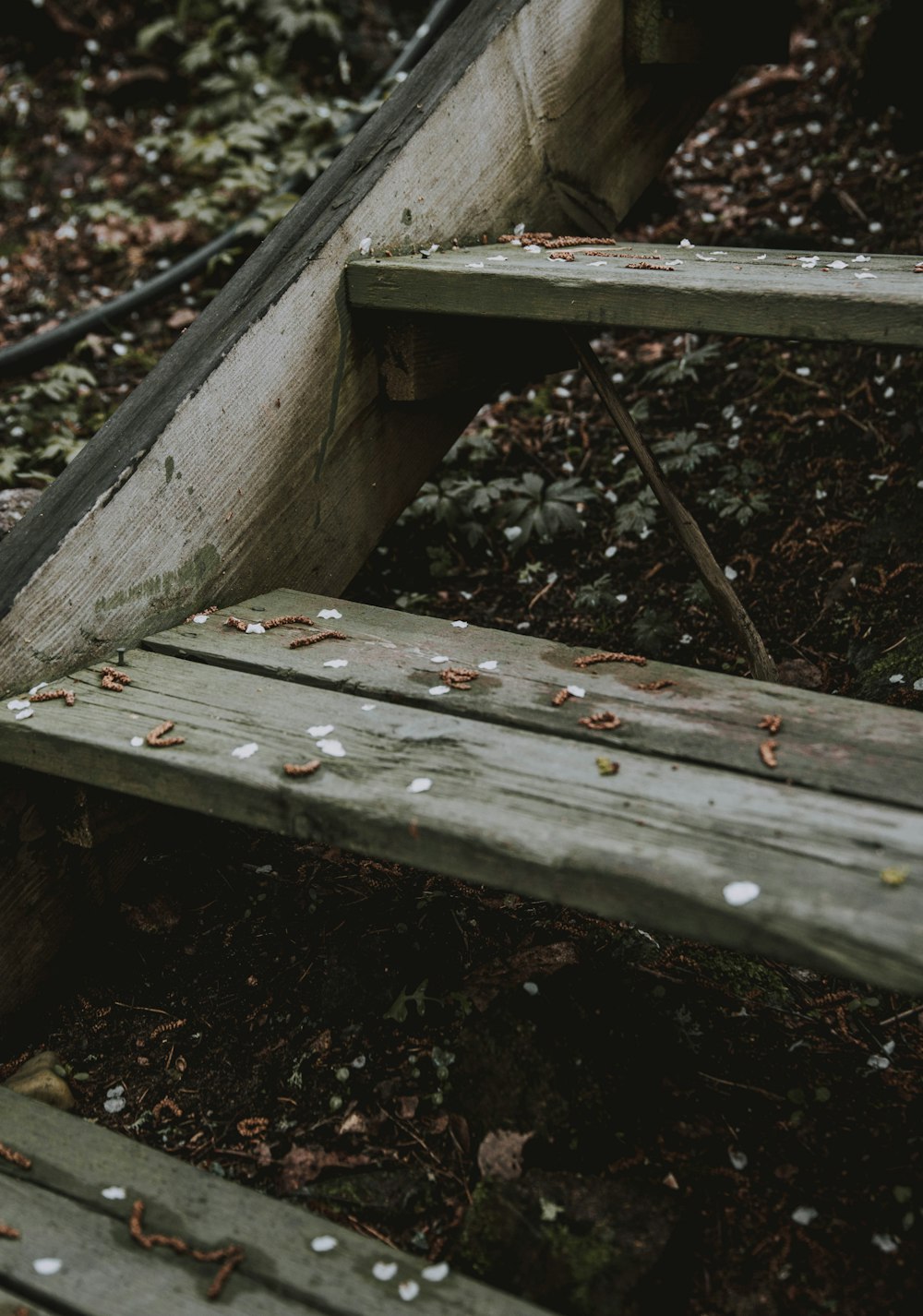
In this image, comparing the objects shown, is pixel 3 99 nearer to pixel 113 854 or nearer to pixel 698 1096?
pixel 113 854

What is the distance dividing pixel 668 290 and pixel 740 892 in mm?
1244

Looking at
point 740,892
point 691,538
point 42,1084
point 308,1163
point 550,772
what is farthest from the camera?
point 691,538

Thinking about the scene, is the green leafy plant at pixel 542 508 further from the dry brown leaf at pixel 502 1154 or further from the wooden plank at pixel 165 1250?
the wooden plank at pixel 165 1250

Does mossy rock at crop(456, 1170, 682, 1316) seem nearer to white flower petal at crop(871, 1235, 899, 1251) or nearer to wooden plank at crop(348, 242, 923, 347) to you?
white flower petal at crop(871, 1235, 899, 1251)

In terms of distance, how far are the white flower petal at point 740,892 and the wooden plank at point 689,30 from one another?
8.11 feet

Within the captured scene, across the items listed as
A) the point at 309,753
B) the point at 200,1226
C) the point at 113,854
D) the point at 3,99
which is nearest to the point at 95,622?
the point at 113,854

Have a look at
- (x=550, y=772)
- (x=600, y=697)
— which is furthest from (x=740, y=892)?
(x=600, y=697)

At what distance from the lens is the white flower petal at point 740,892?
1.34 meters

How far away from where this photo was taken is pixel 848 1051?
82.5 inches

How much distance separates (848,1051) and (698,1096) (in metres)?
0.33

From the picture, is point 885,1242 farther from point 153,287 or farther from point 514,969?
point 153,287

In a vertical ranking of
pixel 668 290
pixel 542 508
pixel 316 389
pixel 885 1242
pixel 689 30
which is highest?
pixel 689 30

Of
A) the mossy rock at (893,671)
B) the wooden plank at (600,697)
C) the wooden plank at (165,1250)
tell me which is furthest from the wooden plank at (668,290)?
the wooden plank at (165,1250)

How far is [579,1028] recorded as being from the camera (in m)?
2.00
